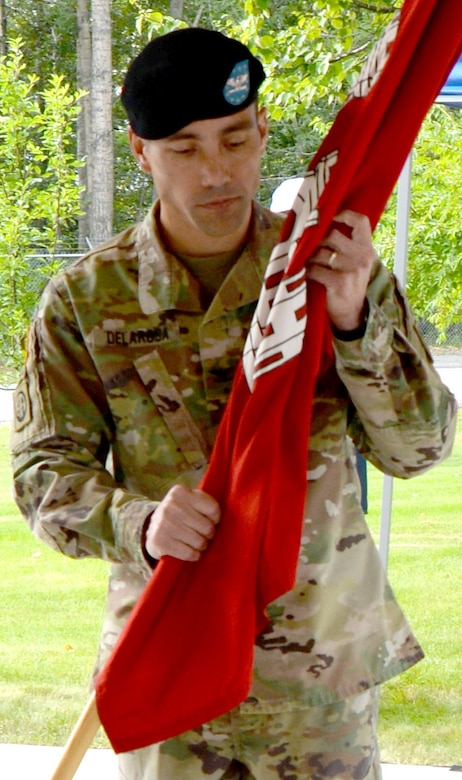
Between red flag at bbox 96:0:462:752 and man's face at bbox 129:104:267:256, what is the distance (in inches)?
5.2

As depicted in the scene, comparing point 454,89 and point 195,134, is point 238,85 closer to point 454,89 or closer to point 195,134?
point 195,134

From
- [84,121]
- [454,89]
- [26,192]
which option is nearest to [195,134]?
[454,89]

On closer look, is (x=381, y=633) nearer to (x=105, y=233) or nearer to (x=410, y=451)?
(x=410, y=451)

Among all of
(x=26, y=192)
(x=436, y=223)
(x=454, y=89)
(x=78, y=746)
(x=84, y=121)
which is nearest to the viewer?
(x=78, y=746)

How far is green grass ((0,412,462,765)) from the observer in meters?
3.69

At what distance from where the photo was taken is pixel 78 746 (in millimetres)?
1729

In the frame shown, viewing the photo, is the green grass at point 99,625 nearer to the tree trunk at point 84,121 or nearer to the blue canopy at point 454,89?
the tree trunk at point 84,121

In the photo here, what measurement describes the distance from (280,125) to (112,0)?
699 millimetres

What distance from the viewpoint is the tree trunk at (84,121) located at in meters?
3.64

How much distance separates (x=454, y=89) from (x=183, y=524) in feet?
5.93


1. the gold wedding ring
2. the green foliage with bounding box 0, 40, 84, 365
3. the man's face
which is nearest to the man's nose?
the man's face

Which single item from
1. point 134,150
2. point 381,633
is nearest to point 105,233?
point 134,150

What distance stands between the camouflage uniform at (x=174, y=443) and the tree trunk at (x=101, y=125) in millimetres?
2164

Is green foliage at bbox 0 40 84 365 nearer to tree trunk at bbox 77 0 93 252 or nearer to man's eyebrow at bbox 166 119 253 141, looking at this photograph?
tree trunk at bbox 77 0 93 252
